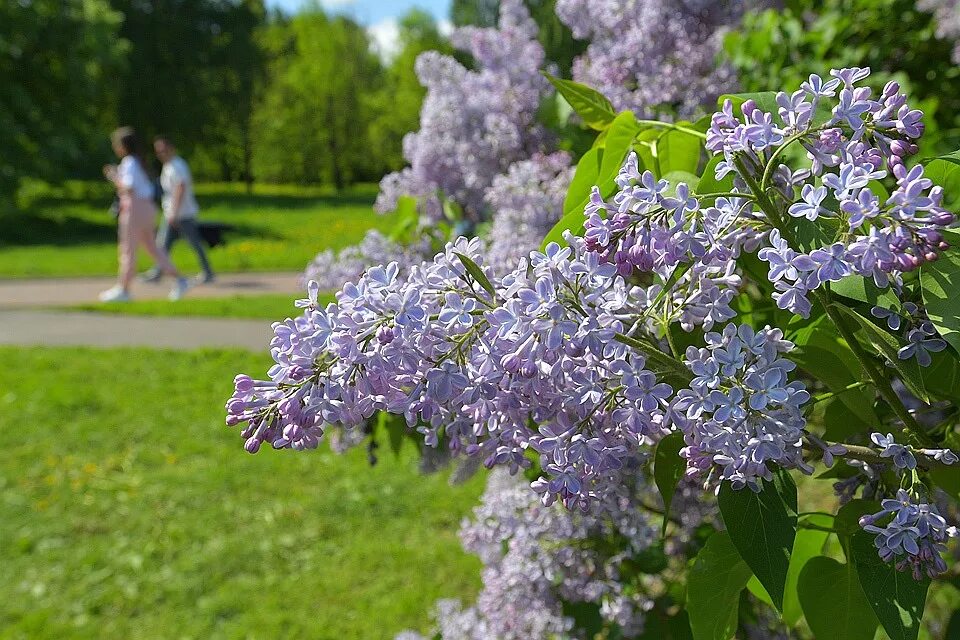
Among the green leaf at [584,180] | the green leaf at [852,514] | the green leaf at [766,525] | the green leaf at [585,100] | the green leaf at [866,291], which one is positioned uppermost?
the green leaf at [585,100]

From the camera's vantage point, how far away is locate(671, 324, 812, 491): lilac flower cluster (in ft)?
3.10

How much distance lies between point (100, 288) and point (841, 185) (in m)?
→ 14.7

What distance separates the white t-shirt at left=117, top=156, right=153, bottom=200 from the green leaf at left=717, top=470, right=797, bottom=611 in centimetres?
1282

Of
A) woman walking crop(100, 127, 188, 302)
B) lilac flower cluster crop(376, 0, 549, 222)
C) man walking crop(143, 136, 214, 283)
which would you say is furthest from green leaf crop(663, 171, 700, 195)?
man walking crop(143, 136, 214, 283)

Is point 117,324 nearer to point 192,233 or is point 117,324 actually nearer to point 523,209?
point 192,233

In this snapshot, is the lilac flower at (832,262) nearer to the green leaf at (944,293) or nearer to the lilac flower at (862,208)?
the lilac flower at (862,208)

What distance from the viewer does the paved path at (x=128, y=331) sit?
9.76 meters

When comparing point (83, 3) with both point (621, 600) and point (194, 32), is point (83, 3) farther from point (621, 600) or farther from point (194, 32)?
point (621, 600)

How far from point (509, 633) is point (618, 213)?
182cm

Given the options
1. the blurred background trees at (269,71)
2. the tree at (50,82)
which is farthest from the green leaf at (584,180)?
the tree at (50,82)

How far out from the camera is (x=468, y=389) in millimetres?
1023

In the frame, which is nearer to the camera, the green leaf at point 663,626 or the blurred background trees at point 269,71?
the green leaf at point 663,626

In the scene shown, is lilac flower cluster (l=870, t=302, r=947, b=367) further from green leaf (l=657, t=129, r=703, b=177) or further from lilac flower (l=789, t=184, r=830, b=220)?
green leaf (l=657, t=129, r=703, b=177)

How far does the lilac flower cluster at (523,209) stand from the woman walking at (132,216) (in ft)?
36.0
